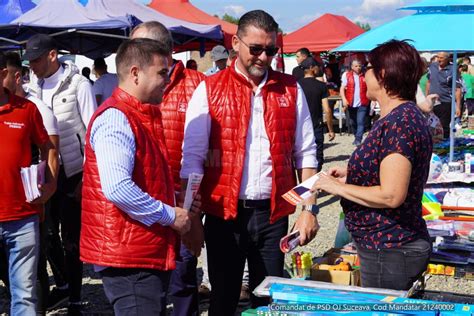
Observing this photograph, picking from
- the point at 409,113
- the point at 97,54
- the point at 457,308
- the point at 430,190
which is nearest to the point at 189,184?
the point at 409,113

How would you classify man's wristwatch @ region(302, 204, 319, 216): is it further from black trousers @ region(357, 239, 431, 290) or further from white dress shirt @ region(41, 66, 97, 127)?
white dress shirt @ region(41, 66, 97, 127)

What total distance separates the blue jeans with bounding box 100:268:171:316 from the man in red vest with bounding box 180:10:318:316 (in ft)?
2.16

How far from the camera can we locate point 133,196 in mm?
2779

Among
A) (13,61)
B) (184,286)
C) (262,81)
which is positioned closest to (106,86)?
(13,61)

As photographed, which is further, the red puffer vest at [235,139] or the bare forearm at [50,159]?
the bare forearm at [50,159]

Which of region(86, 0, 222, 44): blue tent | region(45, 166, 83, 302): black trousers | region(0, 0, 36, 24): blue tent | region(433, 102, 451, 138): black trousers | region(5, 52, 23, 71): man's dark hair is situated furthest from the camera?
region(0, 0, 36, 24): blue tent

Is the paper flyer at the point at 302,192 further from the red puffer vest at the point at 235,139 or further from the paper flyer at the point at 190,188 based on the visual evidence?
the paper flyer at the point at 190,188

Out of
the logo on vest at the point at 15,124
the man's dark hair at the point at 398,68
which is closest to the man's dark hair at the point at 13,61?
the logo on vest at the point at 15,124

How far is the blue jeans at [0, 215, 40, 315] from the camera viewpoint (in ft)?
13.0

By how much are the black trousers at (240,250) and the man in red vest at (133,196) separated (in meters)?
0.70

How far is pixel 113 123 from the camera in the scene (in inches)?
111

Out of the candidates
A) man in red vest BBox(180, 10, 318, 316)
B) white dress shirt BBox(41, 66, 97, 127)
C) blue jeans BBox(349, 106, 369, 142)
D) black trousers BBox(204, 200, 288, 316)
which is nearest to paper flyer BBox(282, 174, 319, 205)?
man in red vest BBox(180, 10, 318, 316)

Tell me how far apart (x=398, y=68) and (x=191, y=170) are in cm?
117

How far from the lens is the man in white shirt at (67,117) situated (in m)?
4.88
